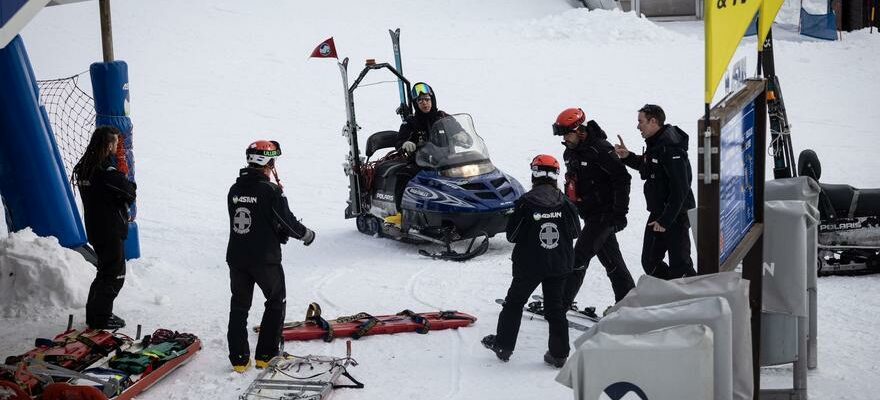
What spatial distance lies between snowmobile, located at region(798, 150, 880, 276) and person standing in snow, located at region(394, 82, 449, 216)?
4025 mm

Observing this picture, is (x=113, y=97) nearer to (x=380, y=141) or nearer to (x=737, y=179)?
(x=380, y=141)

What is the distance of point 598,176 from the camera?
8.29 m

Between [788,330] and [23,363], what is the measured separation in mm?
4724

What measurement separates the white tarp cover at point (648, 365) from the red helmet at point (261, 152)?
3.63m

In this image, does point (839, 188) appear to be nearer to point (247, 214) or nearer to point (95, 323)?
point (247, 214)

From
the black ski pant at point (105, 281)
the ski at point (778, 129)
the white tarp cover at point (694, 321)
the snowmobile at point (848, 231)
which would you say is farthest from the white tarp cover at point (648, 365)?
the ski at point (778, 129)

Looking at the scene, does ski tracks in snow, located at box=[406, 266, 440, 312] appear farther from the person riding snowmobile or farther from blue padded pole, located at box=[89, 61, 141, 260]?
blue padded pole, located at box=[89, 61, 141, 260]

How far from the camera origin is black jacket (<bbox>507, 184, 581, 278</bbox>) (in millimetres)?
7402

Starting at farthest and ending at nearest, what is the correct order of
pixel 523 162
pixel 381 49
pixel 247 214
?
1. pixel 381 49
2. pixel 523 162
3. pixel 247 214

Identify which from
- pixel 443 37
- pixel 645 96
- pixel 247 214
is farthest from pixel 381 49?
pixel 247 214

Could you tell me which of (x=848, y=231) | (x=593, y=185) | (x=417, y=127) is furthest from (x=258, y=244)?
(x=848, y=231)

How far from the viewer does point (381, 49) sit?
23812 millimetres

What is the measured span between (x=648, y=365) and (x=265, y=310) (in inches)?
154

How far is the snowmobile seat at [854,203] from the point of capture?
995 cm
